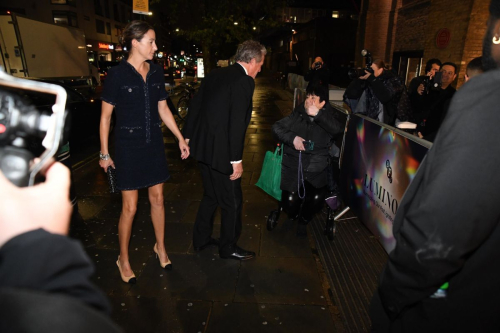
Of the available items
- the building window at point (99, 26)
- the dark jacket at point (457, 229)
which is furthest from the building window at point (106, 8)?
the dark jacket at point (457, 229)

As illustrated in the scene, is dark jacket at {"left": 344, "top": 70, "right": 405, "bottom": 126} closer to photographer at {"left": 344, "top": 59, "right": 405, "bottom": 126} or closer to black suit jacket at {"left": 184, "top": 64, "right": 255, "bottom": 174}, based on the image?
photographer at {"left": 344, "top": 59, "right": 405, "bottom": 126}

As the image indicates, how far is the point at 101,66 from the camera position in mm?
27109

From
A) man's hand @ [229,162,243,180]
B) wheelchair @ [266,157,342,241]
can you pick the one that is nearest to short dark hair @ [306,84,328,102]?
wheelchair @ [266,157,342,241]

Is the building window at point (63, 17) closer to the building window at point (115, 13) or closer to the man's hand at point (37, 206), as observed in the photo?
the building window at point (115, 13)

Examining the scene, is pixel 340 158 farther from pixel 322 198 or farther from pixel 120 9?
pixel 120 9

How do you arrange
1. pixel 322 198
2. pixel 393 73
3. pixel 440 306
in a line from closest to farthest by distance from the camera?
pixel 440 306 < pixel 322 198 < pixel 393 73

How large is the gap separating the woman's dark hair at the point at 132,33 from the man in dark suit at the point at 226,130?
27.7 inches

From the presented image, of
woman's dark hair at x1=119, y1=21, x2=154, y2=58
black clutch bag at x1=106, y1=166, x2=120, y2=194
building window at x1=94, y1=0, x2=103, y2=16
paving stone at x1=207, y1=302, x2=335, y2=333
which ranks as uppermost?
building window at x1=94, y1=0, x2=103, y2=16

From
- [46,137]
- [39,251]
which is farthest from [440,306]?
[46,137]

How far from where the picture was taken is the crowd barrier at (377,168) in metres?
2.74

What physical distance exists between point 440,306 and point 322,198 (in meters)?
2.72

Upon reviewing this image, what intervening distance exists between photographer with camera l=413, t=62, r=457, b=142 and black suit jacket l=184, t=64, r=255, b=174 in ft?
8.28

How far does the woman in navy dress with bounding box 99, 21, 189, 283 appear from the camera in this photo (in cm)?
254

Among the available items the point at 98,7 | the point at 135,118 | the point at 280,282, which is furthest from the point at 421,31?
the point at 98,7
